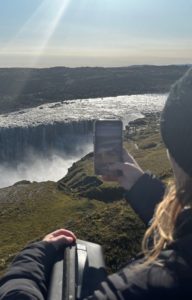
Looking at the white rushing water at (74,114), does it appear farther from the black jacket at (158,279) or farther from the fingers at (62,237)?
the black jacket at (158,279)

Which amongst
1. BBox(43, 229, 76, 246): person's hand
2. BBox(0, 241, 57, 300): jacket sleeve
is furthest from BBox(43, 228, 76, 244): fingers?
BBox(0, 241, 57, 300): jacket sleeve

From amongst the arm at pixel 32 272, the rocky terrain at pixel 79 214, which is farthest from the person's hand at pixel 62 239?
the rocky terrain at pixel 79 214

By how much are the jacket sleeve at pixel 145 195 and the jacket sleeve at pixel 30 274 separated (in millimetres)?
1115

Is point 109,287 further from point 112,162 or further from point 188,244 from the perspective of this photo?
point 112,162

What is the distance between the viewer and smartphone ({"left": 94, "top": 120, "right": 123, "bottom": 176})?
18.7 ft

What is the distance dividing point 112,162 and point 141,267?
8.73ft

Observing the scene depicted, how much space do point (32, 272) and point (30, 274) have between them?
0.08ft

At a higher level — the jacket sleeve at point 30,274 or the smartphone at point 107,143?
the smartphone at point 107,143

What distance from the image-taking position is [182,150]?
3508 mm

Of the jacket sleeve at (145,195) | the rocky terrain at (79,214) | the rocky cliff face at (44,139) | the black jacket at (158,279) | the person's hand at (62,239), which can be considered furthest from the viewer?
the rocky cliff face at (44,139)

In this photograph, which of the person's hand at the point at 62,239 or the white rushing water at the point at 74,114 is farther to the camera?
the white rushing water at the point at 74,114

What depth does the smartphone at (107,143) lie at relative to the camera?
571 centimetres

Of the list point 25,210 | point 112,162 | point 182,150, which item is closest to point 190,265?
point 182,150

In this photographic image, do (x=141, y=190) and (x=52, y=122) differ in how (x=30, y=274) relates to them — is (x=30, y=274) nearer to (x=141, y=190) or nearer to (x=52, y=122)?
(x=141, y=190)
